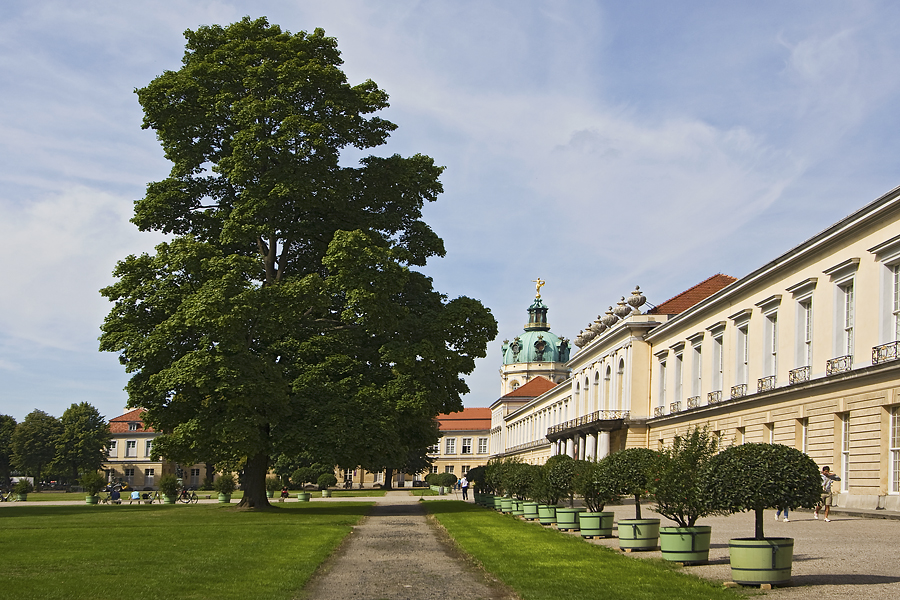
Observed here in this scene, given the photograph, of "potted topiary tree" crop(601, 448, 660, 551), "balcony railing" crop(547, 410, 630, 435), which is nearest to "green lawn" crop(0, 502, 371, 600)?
"potted topiary tree" crop(601, 448, 660, 551)

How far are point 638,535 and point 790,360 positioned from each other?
19.3 metres

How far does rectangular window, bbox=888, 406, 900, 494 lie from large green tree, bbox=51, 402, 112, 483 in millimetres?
90936

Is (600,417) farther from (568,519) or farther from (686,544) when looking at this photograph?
(686,544)

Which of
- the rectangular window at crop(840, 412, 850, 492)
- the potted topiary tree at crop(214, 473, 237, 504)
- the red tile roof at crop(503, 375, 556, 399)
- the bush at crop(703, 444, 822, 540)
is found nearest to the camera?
the bush at crop(703, 444, 822, 540)

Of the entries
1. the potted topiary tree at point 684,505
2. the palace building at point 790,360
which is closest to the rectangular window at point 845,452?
the palace building at point 790,360

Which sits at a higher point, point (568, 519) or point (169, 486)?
point (568, 519)

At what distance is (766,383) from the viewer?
35.0 m

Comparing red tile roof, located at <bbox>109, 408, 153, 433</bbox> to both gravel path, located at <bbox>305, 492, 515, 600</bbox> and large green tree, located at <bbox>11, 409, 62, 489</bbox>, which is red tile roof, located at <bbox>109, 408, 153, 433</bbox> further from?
gravel path, located at <bbox>305, 492, 515, 600</bbox>

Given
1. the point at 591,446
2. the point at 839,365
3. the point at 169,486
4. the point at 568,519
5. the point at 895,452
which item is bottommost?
the point at 169,486

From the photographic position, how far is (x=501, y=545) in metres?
17.7

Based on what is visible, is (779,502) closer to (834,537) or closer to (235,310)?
(834,537)

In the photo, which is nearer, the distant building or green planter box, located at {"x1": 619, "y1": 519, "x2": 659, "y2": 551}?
green planter box, located at {"x1": 619, "y1": 519, "x2": 659, "y2": 551}

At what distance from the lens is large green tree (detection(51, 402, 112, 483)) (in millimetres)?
99062

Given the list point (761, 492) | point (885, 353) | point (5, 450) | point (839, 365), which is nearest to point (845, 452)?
point (839, 365)
